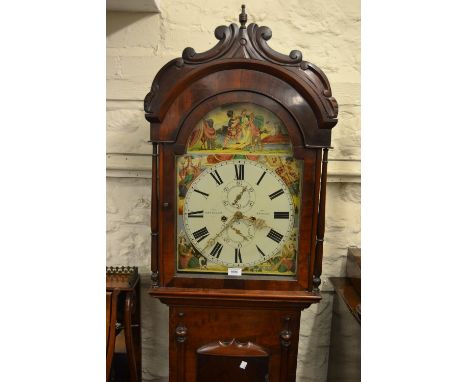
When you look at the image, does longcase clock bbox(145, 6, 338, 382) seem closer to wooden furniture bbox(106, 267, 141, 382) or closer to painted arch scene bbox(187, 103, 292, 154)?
painted arch scene bbox(187, 103, 292, 154)

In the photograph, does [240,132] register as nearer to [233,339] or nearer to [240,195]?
[240,195]

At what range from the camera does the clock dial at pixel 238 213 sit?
1.11 meters

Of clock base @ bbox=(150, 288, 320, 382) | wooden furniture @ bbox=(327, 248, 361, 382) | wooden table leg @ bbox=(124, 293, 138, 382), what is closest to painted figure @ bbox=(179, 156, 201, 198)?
clock base @ bbox=(150, 288, 320, 382)

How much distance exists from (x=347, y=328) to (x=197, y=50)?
4.17 feet

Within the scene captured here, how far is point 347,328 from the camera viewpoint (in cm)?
139

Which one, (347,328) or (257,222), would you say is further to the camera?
(347,328)

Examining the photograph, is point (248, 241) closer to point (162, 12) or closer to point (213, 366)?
point (213, 366)

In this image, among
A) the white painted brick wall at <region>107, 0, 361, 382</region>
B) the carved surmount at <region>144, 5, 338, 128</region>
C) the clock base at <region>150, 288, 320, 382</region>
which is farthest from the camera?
the white painted brick wall at <region>107, 0, 361, 382</region>

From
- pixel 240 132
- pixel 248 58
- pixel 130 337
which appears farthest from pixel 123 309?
pixel 248 58

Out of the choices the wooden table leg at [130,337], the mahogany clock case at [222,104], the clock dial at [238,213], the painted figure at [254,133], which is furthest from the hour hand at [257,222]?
the wooden table leg at [130,337]

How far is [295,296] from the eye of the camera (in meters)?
1.13

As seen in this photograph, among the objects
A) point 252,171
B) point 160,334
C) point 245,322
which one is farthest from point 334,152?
point 160,334

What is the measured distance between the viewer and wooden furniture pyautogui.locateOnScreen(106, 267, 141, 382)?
4.14 ft

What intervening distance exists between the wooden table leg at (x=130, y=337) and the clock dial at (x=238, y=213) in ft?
1.35
